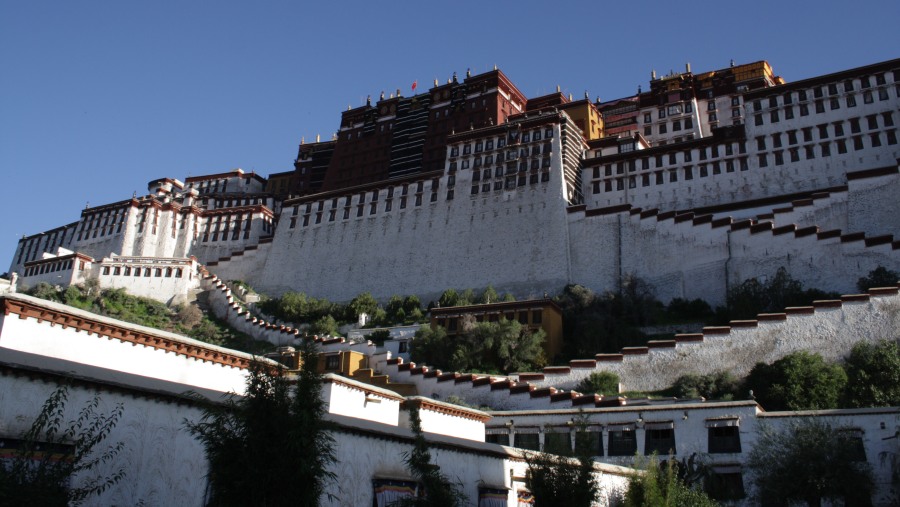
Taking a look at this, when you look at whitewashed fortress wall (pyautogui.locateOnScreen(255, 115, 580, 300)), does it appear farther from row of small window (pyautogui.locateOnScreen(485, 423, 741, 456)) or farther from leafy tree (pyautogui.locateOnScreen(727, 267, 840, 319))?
row of small window (pyautogui.locateOnScreen(485, 423, 741, 456))

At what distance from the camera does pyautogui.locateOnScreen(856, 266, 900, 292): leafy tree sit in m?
40.0

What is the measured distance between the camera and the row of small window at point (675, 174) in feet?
187

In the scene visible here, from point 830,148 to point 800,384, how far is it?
29.7 m

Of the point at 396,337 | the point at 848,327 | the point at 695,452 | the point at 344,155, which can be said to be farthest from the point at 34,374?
the point at 344,155

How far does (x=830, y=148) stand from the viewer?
178 ft

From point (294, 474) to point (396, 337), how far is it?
40330 millimetres

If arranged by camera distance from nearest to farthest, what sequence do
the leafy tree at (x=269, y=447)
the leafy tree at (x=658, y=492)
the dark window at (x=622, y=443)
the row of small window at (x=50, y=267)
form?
the leafy tree at (x=269, y=447)
the leafy tree at (x=658, y=492)
the dark window at (x=622, y=443)
the row of small window at (x=50, y=267)

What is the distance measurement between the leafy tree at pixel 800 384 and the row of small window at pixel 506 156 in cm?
3206

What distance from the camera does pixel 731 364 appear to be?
35406 mm

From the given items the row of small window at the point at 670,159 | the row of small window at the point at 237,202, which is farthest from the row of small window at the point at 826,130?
the row of small window at the point at 237,202

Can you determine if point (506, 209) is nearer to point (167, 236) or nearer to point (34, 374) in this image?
point (167, 236)

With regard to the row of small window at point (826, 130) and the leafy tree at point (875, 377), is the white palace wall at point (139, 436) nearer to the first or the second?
the leafy tree at point (875, 377)

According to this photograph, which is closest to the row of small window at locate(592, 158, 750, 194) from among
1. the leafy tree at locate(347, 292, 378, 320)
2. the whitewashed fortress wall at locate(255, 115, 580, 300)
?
the whitewashed fortress wall at locate(255, 115, 580, 300)

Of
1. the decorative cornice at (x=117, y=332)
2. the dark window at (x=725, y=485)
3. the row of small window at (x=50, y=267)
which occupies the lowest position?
the dark window at (x=725, y=485)
